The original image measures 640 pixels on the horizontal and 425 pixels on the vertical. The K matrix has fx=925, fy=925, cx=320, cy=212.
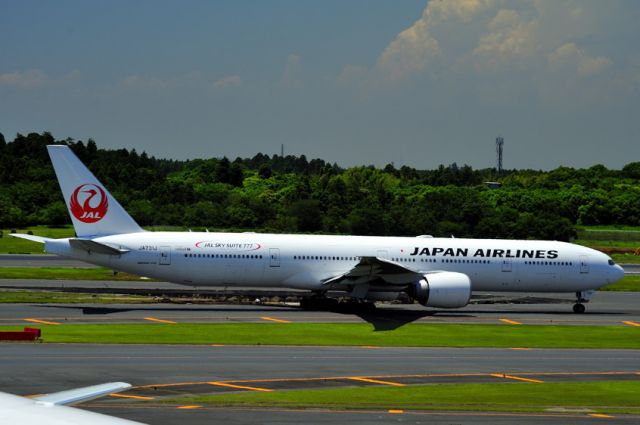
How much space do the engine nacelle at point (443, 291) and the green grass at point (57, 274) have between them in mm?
23066

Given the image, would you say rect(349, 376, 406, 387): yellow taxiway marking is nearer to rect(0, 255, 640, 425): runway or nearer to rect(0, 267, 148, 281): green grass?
rect(0, 255, 640, 425): runway

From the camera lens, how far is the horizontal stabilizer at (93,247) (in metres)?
45.2

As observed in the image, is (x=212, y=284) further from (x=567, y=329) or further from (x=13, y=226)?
(x=13, y=226)

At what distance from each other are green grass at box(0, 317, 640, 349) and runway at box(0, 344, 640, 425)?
1.56 m

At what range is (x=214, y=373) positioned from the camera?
95.0 feet

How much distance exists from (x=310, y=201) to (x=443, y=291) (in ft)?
150

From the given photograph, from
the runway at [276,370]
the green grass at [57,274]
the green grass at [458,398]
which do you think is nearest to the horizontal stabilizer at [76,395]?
the runway at [276,370]

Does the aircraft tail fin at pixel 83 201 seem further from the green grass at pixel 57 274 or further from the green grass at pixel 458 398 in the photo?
the green grass at pixel 458 398

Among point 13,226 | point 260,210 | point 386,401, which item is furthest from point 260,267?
point 13,226

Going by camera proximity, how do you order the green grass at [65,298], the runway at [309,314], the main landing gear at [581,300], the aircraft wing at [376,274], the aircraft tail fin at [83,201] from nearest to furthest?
the runway at [309,314] → the aircraft wing at [376,274] → the aircraft tail fin at [83,201] → the green grass at [65,298] → the main landing gear at [581,300]

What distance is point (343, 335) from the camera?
3941 cm

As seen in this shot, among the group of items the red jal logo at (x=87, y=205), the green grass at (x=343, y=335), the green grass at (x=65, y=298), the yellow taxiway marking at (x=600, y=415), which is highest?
the red jal logo at (x=87, y=205)

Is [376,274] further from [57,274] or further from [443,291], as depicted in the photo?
[57,274]

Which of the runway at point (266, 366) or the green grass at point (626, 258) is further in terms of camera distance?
the green grass at point (626, 258)
